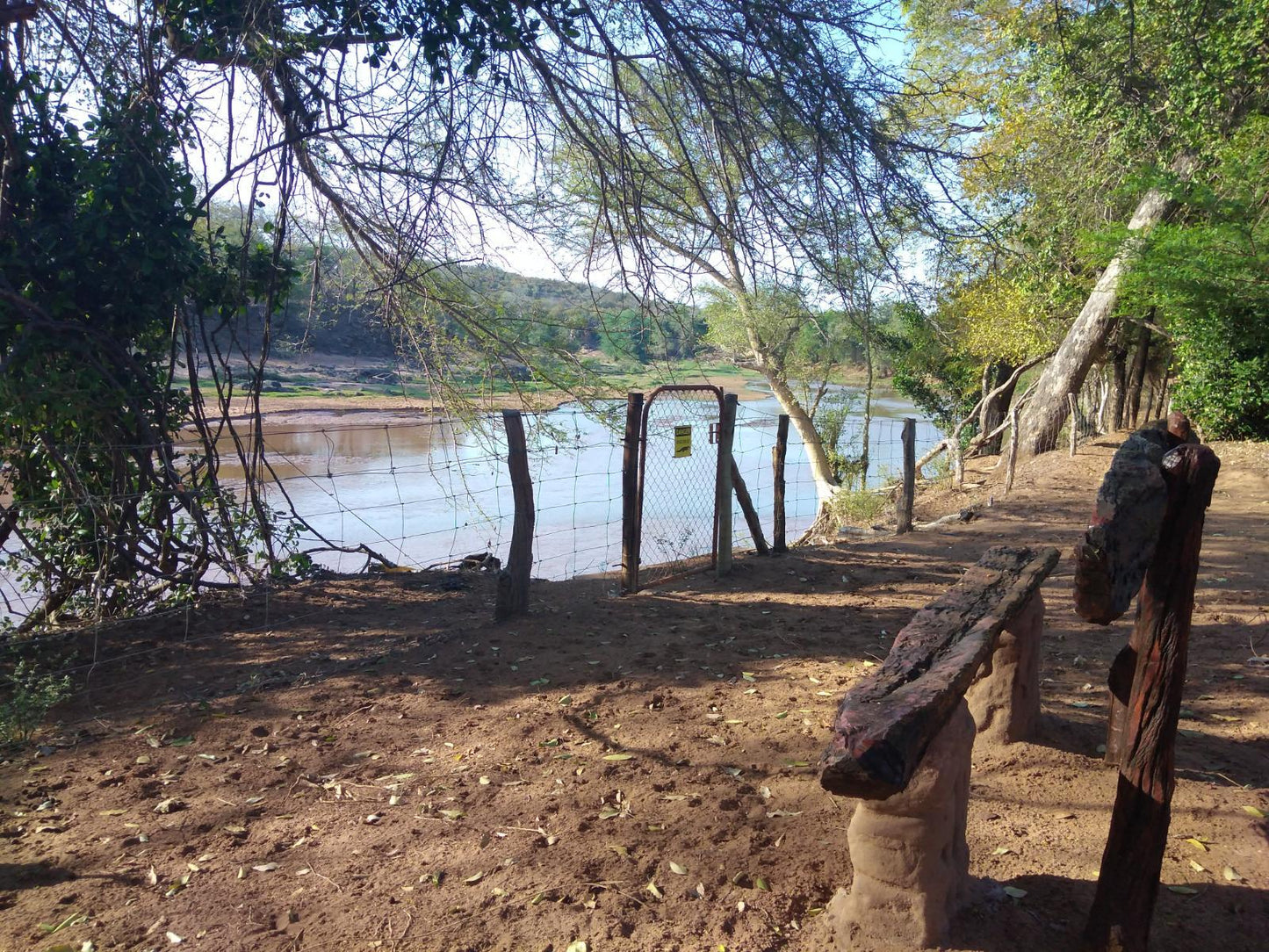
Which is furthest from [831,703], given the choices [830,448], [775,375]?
[830,448]

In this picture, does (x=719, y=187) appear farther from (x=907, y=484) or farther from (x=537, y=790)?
(x=907, y=484)

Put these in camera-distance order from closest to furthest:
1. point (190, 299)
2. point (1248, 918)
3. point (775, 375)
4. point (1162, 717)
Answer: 1. point (1162, 717)
2. point (1248, 918)
3. point (190, 299)
4. point (775, 375)

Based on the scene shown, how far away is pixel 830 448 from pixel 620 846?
1908 cm

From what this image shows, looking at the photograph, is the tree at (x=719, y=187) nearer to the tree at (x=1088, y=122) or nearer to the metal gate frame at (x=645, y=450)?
the metal gate frame at (x=645, y=450)

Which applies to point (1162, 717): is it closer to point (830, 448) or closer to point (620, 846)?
point (620, 846)

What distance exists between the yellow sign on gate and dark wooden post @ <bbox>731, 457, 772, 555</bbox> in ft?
1.33

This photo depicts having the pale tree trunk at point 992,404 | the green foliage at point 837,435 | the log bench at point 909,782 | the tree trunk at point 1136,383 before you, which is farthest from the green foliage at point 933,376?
the log bench at point 909,782

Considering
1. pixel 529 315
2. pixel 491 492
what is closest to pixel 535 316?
pixel 529 315

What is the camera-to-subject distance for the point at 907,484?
9.56 metres

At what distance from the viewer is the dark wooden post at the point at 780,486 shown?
785 centimetres

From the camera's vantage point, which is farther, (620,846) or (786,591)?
(786,591)

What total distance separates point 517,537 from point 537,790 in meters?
2.47

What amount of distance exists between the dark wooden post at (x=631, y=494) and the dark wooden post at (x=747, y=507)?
1069mm

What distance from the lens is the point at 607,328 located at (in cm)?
441
